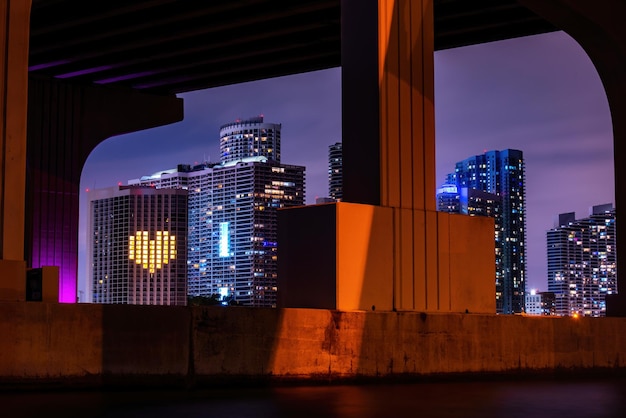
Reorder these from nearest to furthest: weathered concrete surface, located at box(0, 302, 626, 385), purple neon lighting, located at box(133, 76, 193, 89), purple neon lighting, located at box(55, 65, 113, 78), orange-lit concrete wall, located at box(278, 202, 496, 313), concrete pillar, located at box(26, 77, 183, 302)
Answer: weathered concrete surface, located at box(0, 302, 626, 385), orange-lit concrete wall, located at box(278, 202, 496, 313), purple neon lighting, located at box(55, 65, 113, 78), concrete pillar, located at box(26, 77, 183, 302), purple neon lighting, located at box(133, 76, 193, 89)

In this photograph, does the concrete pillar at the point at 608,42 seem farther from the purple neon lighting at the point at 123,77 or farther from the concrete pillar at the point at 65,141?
the concrete pillar at the point at 65,141

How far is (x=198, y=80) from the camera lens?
116 feet

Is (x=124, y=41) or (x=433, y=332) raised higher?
(x=124, y=41)

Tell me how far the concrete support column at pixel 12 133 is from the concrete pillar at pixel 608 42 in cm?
1213

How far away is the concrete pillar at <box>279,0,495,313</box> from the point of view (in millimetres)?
14289

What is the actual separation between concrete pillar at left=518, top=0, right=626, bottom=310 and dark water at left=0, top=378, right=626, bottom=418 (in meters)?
9.50

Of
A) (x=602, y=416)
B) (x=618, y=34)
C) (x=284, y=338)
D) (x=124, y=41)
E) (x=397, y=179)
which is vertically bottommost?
(x=602, y=416)

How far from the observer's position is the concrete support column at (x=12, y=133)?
1240 centimetres

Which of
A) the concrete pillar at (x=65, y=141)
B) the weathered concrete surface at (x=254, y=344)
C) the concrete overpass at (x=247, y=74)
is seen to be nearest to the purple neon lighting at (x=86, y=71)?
the concrete overpass at (x=247, y=74)

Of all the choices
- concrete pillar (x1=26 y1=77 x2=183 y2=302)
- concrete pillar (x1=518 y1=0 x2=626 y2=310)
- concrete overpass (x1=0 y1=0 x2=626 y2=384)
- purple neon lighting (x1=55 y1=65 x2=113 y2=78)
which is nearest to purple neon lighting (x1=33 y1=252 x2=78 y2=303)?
concrete pillar (x1=26 y1=77 x2=183 y2=302)

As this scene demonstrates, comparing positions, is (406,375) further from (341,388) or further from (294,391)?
(294,391)

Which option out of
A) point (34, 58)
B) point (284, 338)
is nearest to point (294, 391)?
point (284, 338)

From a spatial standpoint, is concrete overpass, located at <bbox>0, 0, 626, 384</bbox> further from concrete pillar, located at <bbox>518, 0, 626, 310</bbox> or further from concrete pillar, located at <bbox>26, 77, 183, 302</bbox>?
concrete pillar, located at <bbox>26, 77, 183, 302</bbox>

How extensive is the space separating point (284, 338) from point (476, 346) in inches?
144
